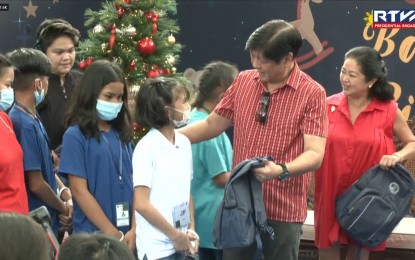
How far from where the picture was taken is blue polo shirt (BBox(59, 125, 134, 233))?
13.9ft

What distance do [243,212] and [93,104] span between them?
3.11ft

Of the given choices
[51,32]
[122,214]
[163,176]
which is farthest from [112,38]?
[163,176]

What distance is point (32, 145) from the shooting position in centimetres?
A: 434

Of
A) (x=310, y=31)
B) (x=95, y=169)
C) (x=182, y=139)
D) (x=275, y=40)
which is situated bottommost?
(x=95, y=169)

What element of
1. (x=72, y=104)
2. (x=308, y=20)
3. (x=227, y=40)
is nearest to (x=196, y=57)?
(x=227, y=40)

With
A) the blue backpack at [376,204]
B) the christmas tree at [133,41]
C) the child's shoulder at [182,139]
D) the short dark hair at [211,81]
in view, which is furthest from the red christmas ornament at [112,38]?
the child's shoulder at [182,139]

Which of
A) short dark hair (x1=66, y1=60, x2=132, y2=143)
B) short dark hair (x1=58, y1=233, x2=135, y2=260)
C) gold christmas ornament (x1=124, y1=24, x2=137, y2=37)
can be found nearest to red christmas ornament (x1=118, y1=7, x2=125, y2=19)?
gold christmas ornament (x1=124, y1=24, x2=137, y2=37)

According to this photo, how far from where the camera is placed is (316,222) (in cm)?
546

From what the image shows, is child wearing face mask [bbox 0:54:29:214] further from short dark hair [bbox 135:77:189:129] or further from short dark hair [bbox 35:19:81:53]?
short dark hair [bbox 35:19:81:53]

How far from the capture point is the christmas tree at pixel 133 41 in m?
6.62

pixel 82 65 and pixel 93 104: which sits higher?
pixel 93 104

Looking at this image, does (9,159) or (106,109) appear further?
(106,109)

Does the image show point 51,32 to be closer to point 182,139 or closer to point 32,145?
point 32,145

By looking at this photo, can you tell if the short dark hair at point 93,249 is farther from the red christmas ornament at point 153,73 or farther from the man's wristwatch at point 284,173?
the red christmas ornament at point 153,73
